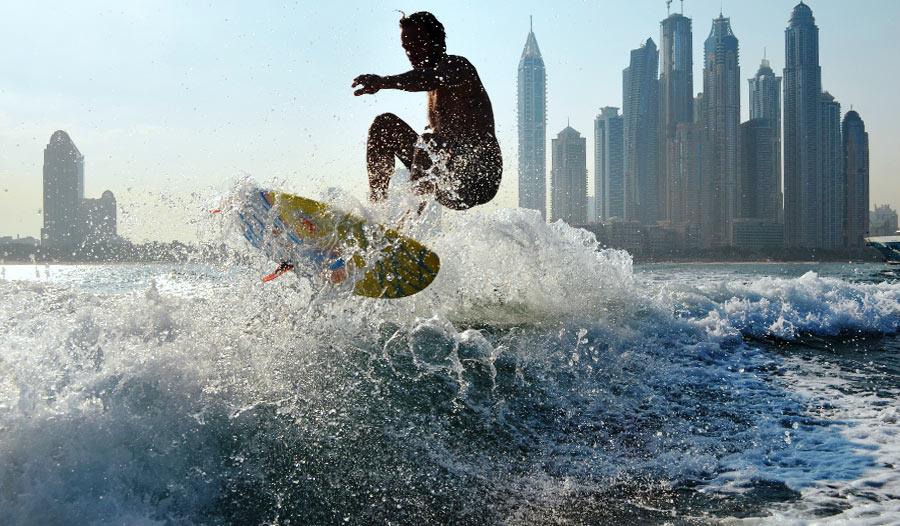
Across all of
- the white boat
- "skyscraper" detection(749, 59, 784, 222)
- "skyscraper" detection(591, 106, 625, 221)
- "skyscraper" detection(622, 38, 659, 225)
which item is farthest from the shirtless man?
"skyscraper" detection(749, 59, 784, 222)

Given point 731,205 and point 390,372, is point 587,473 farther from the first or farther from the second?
point 731,205

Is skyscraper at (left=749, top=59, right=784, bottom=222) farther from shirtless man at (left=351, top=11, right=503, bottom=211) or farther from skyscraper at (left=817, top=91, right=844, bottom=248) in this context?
shirtless man at (left=351, top=11, right=503, bottom=211)

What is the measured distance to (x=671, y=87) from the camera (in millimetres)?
136875

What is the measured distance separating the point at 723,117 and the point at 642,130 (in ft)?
55.6

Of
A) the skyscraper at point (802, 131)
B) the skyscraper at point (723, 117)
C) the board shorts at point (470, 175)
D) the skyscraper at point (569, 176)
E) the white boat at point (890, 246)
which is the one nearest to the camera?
the board shorts at point (470, 175)

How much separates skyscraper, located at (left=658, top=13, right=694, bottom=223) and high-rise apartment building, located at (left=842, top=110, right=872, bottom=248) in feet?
104

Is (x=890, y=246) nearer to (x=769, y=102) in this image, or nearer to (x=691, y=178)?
(x=691, y=178)

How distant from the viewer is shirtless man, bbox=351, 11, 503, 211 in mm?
4387

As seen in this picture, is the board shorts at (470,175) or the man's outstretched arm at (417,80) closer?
the man's outstretched arm at (417,80)

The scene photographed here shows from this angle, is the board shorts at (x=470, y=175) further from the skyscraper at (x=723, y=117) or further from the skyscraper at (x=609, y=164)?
the skyscraper at (x=609, y=164)

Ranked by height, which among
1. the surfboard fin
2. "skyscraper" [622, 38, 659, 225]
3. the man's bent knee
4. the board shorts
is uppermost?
"skyscraper" [622, 38, 659, 225]

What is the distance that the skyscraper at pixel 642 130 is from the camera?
11881 cm

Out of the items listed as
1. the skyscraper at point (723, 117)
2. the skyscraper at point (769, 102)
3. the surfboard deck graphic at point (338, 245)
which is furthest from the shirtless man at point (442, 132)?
the skyscraper at point (769, 102)

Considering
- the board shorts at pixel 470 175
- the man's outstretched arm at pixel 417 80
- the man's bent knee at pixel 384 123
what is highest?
the man's outstretched arm at pixel 417 80
